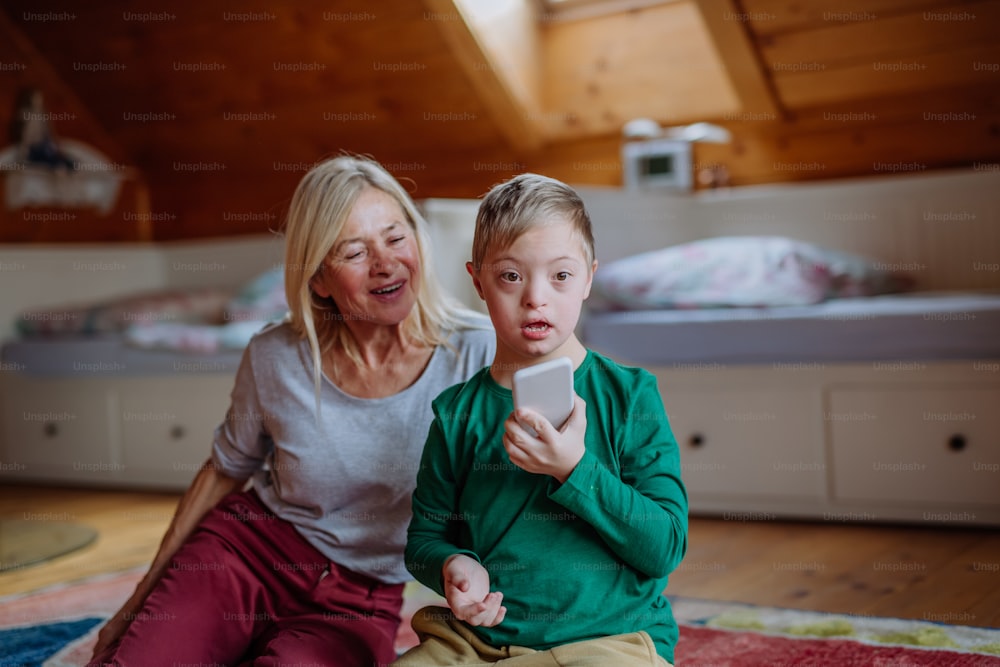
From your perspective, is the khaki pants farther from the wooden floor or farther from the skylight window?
the skylight window

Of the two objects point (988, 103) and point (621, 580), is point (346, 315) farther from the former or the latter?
point (988, 103)

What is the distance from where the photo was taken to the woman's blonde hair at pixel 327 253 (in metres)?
1.43

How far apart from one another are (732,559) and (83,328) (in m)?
2.59

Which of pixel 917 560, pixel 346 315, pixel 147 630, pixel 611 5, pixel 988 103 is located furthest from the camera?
pixel 611 5

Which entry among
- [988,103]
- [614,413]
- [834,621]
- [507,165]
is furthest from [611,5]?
[614,413]

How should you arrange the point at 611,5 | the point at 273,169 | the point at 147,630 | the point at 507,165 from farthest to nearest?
the point at 273,169
the point at 507,165
the point at 611,5
the point at 147,630

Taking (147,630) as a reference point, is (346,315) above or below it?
above

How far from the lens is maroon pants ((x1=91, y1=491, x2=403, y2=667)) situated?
1379mm

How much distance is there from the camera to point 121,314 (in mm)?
3828

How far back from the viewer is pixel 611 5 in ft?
12.0

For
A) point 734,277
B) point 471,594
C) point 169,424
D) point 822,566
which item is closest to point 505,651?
point 471,594

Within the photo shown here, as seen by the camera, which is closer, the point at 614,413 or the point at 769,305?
the point at 614,413

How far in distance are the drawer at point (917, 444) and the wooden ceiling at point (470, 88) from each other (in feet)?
3.71

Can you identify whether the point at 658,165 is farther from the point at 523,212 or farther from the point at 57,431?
the point at 523,212
